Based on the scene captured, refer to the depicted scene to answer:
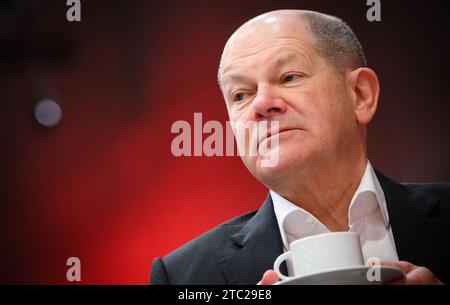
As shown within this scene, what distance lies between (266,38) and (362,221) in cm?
50

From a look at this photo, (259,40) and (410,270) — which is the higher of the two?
(259,40)

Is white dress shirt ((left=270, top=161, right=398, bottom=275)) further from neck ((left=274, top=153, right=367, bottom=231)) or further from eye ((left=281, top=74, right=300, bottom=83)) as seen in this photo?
eye ((left=281, top=74, right=300, bottom=83))

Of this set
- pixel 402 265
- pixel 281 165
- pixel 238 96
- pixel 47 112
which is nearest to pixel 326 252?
pixel 402 265

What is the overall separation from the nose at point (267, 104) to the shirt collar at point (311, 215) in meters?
0.22

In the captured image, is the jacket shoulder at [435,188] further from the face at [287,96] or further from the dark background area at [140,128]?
the face at [287,96]

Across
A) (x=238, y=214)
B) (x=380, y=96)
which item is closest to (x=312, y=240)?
(x=238, y=214)

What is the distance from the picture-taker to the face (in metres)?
1.37

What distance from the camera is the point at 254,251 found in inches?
54.7

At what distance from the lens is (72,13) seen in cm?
160

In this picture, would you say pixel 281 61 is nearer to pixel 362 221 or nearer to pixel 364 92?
pixel 364 92

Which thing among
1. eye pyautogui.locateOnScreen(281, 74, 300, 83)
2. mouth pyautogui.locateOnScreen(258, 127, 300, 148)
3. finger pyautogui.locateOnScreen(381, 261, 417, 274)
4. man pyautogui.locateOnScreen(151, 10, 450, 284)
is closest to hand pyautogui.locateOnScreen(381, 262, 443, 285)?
finger pyautogui.locateOnScreen(381, 261, 417, 274)
